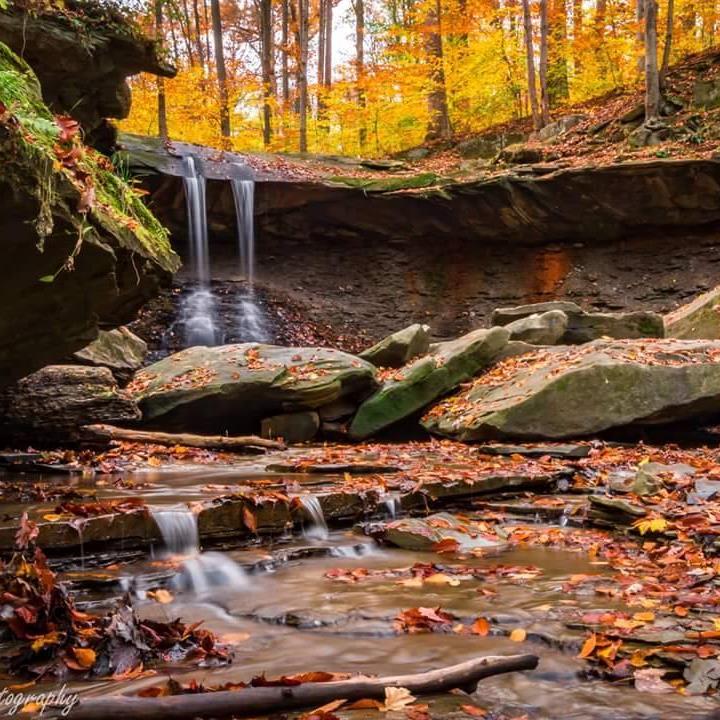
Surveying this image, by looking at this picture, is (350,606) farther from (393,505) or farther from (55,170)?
(55,170)

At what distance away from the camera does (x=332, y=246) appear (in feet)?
66.7

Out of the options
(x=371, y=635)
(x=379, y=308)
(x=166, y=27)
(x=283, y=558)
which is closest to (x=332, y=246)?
(x=379, y=308)

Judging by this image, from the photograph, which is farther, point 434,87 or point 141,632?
point 434,87

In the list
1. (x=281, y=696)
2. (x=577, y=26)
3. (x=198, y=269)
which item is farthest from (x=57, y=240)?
(x=577, y=26)

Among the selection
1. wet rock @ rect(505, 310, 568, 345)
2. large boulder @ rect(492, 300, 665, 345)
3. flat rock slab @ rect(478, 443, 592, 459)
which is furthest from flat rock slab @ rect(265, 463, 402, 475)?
large boulder @ rect(492, 300, 665, 345)

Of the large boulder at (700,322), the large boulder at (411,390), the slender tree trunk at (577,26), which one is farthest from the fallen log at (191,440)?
the slender tree trunk at (577,26)

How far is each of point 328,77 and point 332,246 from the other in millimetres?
10519

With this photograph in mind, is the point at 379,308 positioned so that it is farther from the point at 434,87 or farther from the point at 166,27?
the point at 166,27

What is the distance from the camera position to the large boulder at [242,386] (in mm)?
10078

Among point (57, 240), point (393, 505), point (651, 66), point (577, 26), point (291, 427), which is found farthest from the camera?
point (577, 26)

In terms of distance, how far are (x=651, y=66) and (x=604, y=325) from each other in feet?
27.6

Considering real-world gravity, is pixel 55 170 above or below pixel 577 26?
below

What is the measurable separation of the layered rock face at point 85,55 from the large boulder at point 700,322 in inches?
394

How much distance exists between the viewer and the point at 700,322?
12023mm
